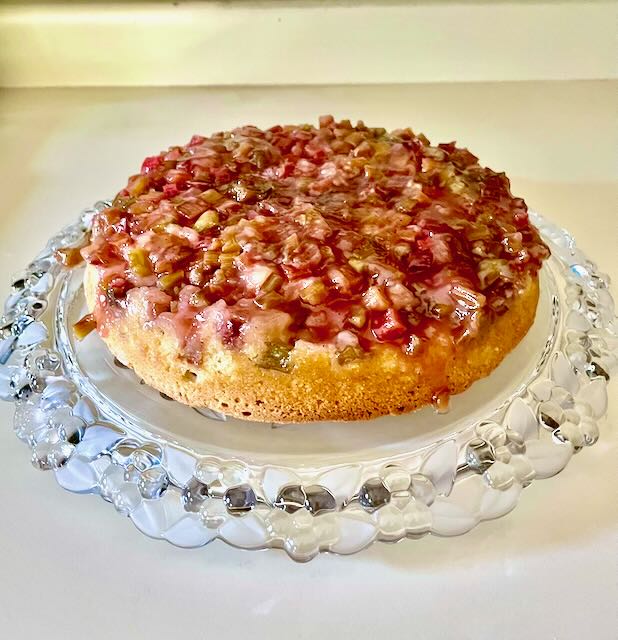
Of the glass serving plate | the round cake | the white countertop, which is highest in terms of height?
the round cake

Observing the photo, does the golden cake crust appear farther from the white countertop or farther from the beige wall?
the beige wall

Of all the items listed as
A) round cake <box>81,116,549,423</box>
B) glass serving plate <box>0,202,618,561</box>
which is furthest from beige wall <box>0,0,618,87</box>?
glass serving plate <box>0,202,618,561</box>

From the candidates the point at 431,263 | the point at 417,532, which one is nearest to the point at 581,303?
the point at 431,263

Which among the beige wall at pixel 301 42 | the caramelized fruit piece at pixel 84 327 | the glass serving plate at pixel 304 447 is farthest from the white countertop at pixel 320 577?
the beige wall at pixel 301 42

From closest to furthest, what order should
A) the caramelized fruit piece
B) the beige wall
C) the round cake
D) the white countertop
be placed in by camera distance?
the white countertop
the round cake
the caramelized fruit piece
the beige wall

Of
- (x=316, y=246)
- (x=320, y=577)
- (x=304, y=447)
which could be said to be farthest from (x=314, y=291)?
(x=320, y=577)

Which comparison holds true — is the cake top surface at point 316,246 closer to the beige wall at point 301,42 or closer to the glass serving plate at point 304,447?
the glass serving plate at point 304,447

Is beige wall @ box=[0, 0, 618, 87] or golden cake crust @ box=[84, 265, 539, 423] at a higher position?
beige wall @ box=[0, 0, 618, 87]
